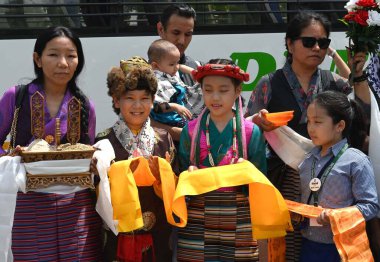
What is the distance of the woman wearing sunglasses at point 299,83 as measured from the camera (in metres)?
4.14

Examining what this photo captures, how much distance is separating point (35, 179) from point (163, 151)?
0.77m

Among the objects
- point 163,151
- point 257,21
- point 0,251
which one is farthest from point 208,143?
point 257,21

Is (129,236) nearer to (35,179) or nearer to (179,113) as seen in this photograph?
(35,179)

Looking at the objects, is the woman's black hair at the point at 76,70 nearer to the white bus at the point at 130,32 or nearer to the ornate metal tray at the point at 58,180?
the ornate metal tray at the point at 58,180

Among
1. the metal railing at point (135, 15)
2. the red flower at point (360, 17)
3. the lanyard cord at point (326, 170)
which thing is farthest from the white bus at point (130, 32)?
the lanyard cord at point (326, 170)

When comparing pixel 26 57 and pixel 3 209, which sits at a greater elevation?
pixel 26 57

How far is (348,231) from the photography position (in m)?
3.56

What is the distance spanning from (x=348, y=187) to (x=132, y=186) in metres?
1.16

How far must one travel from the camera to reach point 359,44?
4031mm

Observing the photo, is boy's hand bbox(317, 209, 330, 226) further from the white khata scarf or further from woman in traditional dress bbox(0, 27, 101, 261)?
woman in traditional dress bbox(0, 27, 101, 261)

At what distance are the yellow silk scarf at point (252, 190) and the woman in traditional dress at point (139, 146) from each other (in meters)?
0.29

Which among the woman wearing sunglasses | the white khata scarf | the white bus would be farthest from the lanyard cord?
the white bus

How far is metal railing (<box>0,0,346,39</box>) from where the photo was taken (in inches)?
269

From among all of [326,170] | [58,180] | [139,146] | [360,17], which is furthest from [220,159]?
[360,17]
